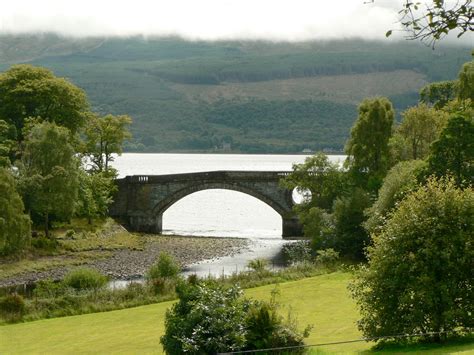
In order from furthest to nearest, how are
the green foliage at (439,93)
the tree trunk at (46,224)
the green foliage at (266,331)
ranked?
the green foliage at (439,93) → the tree trunk at (46,224) → the green foliage at (266,331)

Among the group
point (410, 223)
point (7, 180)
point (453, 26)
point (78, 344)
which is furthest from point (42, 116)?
point (453, 26)

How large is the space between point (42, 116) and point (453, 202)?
54.5 m

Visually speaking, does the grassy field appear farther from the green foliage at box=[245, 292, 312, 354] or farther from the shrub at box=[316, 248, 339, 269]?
the shrub at box=[316, 248, 339, 269]

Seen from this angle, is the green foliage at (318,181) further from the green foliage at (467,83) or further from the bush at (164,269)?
the bush at (164,269)

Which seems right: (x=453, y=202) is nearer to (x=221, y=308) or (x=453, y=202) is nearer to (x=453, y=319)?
(x=453, y=319)

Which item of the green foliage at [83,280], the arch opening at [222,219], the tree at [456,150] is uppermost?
the tree at [456,150]

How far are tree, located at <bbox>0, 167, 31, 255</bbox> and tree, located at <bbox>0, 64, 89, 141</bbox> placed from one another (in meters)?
18.7

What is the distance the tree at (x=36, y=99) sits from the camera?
76.5m

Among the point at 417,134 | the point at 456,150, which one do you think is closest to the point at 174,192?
the point at 417,134

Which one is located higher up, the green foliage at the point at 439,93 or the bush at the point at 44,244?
the green foliage at the point at 439,93

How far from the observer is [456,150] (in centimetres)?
5400

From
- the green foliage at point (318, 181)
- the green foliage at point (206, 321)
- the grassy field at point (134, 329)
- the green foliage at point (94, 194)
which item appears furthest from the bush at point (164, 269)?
the green foliage at point (206, 321)

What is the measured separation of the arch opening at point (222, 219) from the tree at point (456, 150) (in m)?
34.6

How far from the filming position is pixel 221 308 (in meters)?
24.1
